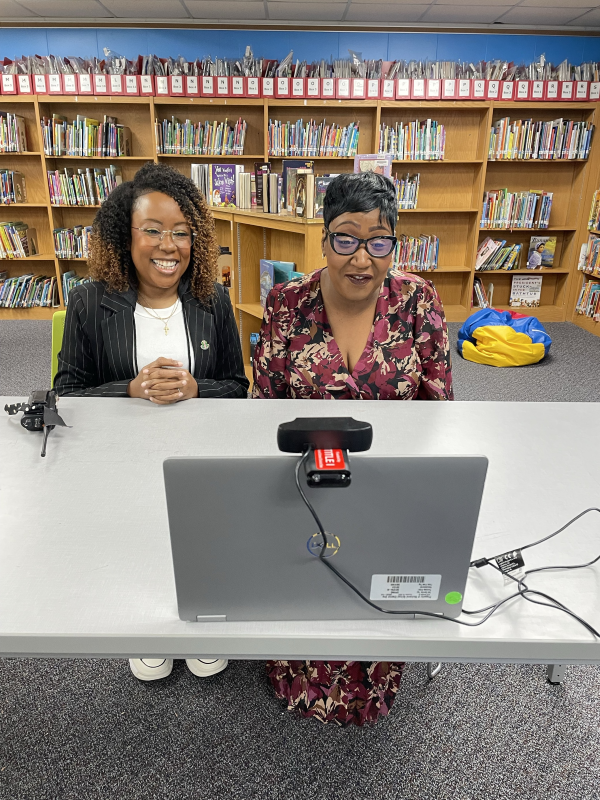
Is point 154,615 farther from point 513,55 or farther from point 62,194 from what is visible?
point 513,55

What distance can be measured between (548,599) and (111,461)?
893 mm

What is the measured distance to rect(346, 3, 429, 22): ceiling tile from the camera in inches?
196

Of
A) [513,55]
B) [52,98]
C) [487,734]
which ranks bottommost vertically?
[487,734]

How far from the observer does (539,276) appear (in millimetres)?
5926

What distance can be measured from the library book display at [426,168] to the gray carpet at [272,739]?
462 cm

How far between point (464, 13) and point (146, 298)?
5.09m

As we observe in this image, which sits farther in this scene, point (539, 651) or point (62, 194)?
point (62, 194)

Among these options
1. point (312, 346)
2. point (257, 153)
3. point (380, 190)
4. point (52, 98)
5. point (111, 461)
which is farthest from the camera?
point (257, 153)

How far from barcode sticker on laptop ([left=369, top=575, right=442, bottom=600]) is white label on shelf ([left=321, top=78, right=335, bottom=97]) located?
5274 millimetres

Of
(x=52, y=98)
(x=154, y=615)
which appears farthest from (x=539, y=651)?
(x=52, y=98)

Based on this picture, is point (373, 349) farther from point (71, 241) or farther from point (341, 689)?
point (71, 241)

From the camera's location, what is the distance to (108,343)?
67.0 inches

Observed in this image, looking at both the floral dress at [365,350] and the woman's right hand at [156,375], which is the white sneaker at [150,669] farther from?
the woman's right hand at [156,375]

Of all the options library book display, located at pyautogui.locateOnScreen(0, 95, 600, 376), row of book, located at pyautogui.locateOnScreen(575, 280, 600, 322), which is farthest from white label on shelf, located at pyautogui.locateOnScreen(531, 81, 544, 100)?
row of book, located at pyautogui.locateOnScreen(575, 280, 600, 322)
